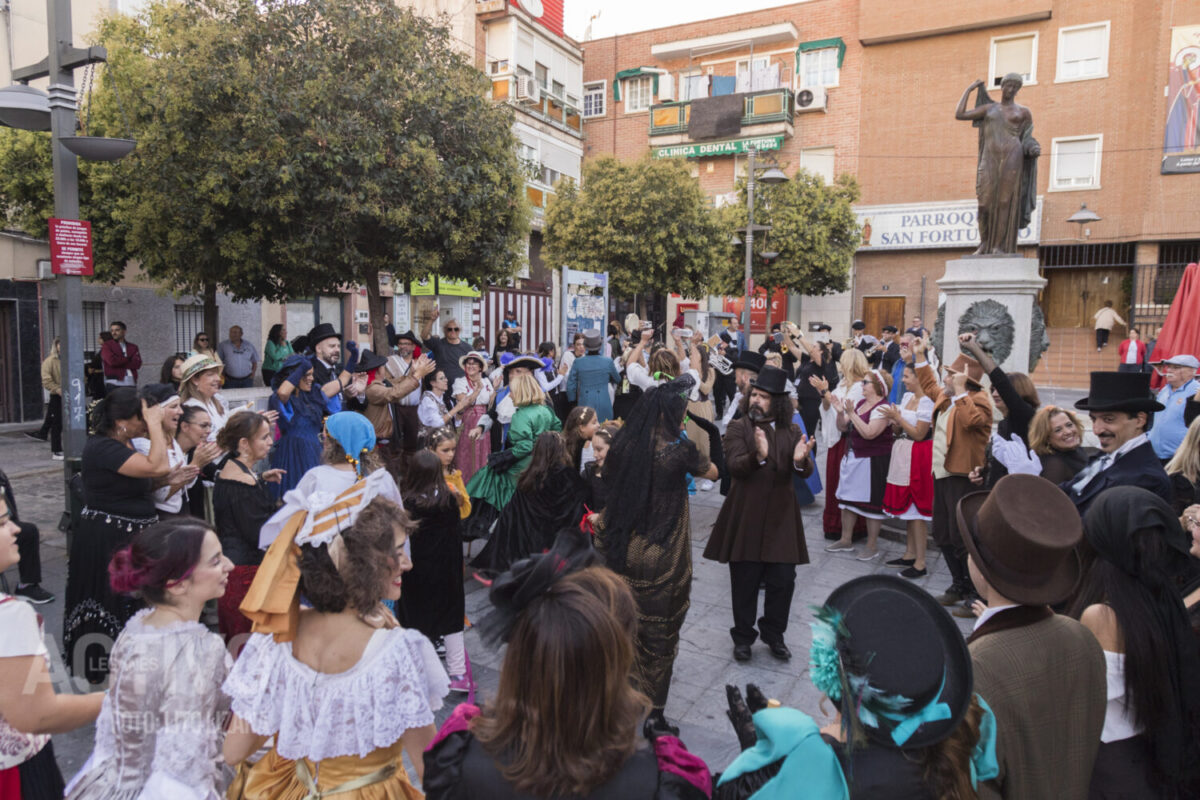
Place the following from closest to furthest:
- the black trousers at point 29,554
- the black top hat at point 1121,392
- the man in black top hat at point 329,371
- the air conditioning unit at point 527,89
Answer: the black top hat at point 1121,392 → the black trousers at point 29,554 → the man in black top hat at point 329,371 → the air conditioning unit at point 527,89

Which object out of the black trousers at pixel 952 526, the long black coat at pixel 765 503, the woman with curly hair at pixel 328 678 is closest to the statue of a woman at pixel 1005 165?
the black trousers at pixel 952 526

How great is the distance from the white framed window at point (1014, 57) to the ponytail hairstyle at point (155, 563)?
28.6 meters

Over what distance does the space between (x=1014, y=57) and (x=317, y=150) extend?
2512cm

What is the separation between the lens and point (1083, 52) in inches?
922

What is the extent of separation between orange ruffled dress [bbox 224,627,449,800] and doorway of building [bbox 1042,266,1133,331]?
86.1 ft

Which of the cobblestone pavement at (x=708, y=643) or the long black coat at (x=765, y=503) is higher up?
the long black coat at (x=765, y=503)

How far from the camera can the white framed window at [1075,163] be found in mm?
23375

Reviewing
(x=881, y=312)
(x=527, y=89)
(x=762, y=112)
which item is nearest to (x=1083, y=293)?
(x=881, y=312)

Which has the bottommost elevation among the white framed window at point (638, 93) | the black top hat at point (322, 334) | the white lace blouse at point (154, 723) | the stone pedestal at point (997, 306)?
the white lace blouse at point (154, 723)

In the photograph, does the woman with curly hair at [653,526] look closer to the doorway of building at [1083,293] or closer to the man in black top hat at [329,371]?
the man in black top hat at [329,371]

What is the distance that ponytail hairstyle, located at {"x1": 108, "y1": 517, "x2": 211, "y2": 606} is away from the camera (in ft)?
7.32

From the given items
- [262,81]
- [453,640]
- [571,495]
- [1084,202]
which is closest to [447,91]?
[262,81]

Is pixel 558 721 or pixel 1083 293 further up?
pixel 1083 293

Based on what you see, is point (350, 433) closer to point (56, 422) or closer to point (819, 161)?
point (56, 422)
